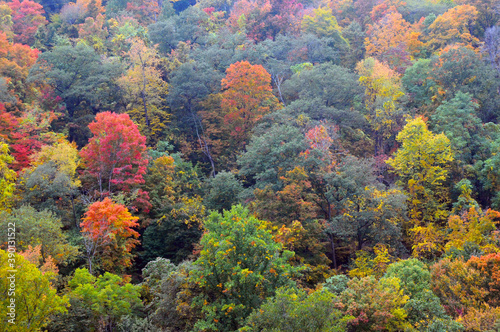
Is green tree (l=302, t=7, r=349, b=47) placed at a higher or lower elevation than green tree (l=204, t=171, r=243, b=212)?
higher

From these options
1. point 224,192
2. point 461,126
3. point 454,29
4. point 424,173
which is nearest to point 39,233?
point 224,192

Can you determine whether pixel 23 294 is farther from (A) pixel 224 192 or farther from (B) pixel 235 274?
(A) pixel 224 192

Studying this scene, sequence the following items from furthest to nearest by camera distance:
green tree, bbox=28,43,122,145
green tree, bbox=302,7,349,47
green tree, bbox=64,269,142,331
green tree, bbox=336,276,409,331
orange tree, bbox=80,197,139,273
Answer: green tree, bbox=302,7,349,47
green tree, bbox=28,43,122,145
orange tree, bbox=80,197,139,273
green tree, bbox=64,269,142,331
green tree, bbox=336,276,409,331

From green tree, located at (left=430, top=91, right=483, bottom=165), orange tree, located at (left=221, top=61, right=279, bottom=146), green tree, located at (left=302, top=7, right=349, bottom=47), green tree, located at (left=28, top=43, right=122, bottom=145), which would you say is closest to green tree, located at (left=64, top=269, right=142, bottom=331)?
green tree, located at (left=28, top=43, right=122, bottom=145)

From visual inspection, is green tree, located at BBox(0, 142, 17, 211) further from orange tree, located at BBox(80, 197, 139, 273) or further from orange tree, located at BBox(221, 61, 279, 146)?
orange tree, located at BBox(221, 61, 279, 146)

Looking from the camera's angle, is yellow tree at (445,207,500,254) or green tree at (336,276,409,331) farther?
yellow tree at (445,207,500,254)

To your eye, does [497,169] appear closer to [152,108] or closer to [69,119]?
[152,108]

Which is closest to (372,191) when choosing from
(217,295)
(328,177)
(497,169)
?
(328,177)
